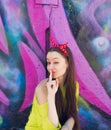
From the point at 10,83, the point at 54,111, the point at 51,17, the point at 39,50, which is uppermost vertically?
the point at 51,17

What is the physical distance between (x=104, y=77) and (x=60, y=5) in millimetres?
1053

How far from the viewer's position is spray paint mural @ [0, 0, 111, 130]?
15.5 ft

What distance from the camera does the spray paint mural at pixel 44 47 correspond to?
473 centimetres

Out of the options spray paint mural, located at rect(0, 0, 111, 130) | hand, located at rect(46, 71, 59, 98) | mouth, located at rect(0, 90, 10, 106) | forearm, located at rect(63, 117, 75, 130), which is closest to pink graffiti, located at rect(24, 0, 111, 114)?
spray paint mural, located at rect(0, 0, 111, 130)

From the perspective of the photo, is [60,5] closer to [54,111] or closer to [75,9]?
[75,9]

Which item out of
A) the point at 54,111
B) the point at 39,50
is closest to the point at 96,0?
the point at 39,50

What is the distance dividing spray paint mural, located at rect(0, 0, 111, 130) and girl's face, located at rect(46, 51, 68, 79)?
115cm

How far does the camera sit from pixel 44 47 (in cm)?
479

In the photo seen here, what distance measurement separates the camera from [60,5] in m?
4.73

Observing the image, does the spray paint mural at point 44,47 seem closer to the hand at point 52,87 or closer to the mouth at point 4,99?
the mouth at point 4,99

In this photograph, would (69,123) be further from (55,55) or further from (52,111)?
(55,55)

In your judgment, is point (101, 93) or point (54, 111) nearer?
point (54, 111)

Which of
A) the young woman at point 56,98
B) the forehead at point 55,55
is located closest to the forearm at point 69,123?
the young woman at point 56,98

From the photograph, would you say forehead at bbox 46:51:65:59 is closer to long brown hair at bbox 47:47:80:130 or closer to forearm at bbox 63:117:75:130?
long brown hair at bbox 47:47:80:130
